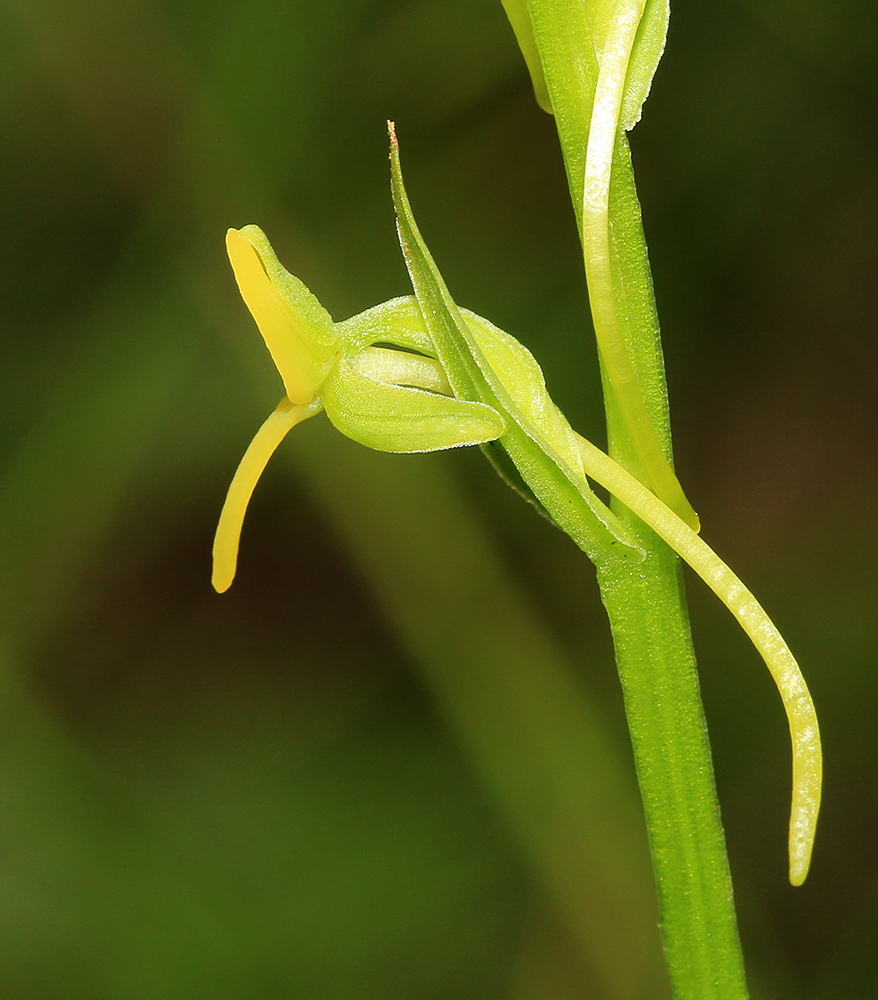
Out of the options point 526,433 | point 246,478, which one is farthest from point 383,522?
point 526,433

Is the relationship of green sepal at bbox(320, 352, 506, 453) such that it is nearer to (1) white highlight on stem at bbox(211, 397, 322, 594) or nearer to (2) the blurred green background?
(1) white highlight on stem at bbox(211, 397, 322, 594)

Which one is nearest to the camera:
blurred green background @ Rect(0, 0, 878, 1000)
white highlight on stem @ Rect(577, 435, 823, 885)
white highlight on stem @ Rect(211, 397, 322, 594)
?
white highlight on stem @ Rect(577, 435, 823, 885)

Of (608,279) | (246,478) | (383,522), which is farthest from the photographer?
(383,522)

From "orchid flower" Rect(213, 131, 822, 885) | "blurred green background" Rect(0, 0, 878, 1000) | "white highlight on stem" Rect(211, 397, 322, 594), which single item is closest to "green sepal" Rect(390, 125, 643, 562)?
"orchid flower" Rect(213, 131, 822, 885)

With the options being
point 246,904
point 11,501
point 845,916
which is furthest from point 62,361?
point 845,916

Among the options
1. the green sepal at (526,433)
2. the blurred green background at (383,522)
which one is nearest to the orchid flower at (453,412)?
the green sepal at (526,433)

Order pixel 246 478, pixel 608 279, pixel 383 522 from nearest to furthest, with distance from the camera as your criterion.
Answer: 1. pixel 608 279
2. pixel 246 478
3. pixel 383 522

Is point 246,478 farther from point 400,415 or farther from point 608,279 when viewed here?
point 608,279

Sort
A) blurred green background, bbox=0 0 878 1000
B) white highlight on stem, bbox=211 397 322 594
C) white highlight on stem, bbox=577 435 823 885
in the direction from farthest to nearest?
blurred green background, bbox=0 0 878 1000
white highlight on stem, bbox=211 397 322 594
white highlight on stem, bbox=577 435 823 885
